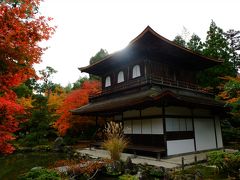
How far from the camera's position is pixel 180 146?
1005cm

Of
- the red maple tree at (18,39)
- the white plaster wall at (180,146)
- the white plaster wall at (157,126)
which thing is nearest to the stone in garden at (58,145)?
the white plaster wall at (157,126)

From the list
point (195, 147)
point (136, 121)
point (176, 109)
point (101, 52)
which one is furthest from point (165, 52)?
point (101, 52)

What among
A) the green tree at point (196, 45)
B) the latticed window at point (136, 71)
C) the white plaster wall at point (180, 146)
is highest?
the green tree at point (196, 45)

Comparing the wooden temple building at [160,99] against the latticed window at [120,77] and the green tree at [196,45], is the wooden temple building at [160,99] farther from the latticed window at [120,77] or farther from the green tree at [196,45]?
the green tree at [196,45]

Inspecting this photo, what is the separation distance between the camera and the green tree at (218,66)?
20250 millimetres

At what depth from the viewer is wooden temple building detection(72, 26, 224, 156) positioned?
9805 mm

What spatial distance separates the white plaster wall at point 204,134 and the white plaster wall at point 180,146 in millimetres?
677

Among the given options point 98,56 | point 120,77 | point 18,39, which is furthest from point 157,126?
point 98,56

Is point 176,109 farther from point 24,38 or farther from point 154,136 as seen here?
point 24,38

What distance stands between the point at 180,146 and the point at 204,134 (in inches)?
99.2

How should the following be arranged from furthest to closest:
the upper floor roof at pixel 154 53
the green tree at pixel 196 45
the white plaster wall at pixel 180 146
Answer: the green tree at pixel 196 45
the upper floor roof at pixel 154 53
the white plaster wall at pixel 180 146

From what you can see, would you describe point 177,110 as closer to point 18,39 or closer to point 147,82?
point 147,82

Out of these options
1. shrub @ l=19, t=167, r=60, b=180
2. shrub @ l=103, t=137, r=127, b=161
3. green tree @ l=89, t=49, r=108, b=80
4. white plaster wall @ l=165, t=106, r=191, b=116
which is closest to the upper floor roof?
white plaster wall @ l=165, t=106, r=191, b=116

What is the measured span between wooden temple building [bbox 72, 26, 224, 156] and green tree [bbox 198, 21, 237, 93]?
641 centimetres
